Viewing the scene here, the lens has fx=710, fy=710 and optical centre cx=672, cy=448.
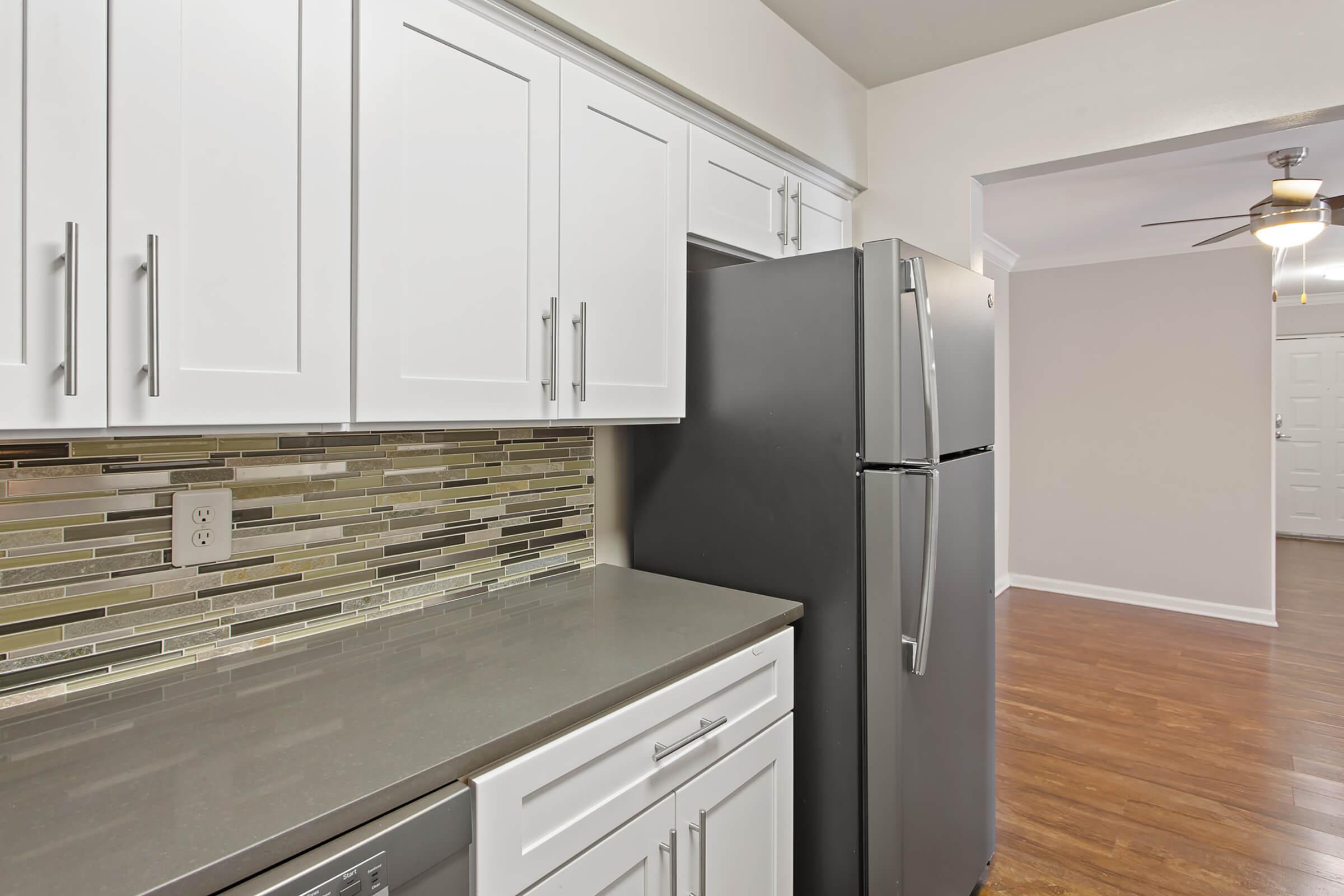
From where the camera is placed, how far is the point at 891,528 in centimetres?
152

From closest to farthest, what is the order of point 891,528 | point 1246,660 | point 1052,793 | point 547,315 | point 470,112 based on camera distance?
1. point 470,112
2. point 547,315
3. point 891,528
4. point 1052,793
5. point 1246,660

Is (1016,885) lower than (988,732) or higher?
lower

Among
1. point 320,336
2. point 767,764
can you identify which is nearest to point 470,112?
point 320,336

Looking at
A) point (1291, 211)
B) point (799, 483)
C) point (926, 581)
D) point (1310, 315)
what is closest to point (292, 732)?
point (799, 483)

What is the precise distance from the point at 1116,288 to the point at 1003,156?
352cm

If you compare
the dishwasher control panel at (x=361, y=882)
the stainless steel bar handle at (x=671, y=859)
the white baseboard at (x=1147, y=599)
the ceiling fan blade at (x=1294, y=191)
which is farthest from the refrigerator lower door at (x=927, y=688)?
the white baseboard at (x=1147, y=599)

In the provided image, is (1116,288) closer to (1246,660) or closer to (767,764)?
(1246,660)

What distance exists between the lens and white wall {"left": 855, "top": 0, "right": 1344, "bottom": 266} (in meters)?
1.86

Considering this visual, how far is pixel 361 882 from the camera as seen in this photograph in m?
0.78

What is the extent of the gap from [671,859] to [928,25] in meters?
2.29

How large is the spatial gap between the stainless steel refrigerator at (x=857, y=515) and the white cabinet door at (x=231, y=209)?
0.93 metres

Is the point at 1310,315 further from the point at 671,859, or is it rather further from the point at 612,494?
the point at 671,859

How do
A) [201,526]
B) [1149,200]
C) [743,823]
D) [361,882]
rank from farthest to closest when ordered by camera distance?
1. [1149,200]
2. [743,823]
3. [201,526]
4. [361,882]

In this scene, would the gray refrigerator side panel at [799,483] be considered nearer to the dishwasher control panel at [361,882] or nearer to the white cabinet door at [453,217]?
the white cabinet door at [453,217]
